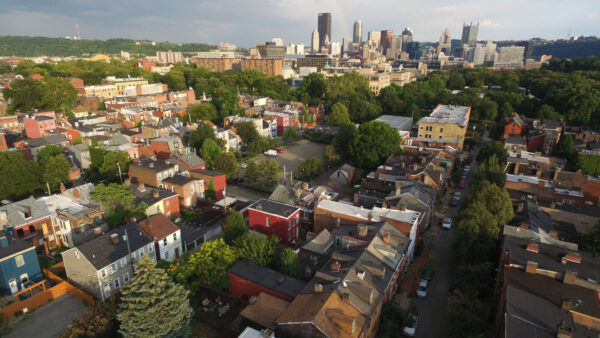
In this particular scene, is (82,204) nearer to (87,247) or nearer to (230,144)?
(87,247)

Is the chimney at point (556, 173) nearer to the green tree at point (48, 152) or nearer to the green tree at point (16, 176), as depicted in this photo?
the green tree at point (16, 176)

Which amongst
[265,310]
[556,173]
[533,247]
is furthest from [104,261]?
[556,173]

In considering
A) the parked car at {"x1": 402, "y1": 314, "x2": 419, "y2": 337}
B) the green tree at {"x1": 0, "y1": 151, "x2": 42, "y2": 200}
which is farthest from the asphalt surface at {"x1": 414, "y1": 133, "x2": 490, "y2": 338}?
the green tree at {"x1": 0, "y1": 151, "x2": 42, "y2": 200}

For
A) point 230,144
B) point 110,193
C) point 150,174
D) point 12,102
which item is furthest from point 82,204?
point 12,102

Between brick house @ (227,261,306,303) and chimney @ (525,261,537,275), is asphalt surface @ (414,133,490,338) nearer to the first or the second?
chimney @ (525,261,537,275)

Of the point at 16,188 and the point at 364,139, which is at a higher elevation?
the point at 364,139

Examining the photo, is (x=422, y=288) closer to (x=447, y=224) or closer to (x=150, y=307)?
(x=447, y=224)
